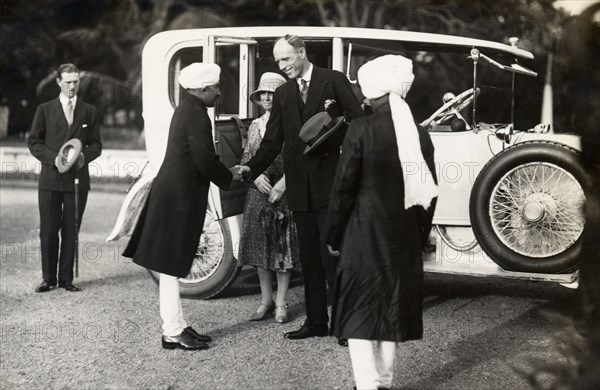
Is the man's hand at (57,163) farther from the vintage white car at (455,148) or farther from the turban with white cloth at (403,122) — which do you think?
the turban with white cloth at (403,122)

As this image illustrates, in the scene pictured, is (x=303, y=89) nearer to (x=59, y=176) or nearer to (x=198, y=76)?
(x=198, y=76)

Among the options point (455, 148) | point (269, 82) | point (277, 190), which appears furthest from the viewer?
point (455, 148)

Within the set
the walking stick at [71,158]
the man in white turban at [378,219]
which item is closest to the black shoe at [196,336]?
the man in white turban at [378,219]

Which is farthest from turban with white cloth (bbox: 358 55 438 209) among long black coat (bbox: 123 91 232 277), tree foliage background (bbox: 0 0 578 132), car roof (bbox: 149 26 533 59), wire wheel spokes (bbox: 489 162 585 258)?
tree foliage background (bbox: 0 0 578 132)

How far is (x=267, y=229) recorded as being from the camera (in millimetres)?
6473

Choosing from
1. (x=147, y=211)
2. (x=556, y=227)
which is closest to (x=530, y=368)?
(x=556, y=227)

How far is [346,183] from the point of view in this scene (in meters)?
4.29

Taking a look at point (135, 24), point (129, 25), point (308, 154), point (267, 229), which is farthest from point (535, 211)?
A: point (129, 25)

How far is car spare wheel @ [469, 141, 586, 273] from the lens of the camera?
19.8 ft

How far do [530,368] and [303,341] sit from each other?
1.64 meters

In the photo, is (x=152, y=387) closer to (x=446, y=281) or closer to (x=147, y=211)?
(x=147, y=211)

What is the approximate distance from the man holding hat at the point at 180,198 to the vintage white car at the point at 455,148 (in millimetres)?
1001

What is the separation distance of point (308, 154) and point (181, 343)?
5.34 feet

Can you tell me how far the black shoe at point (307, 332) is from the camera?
5871mm
